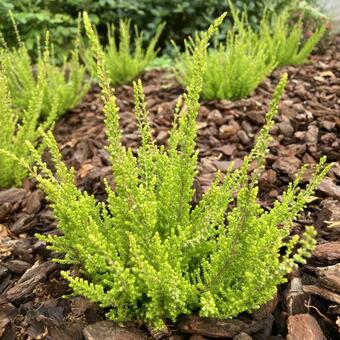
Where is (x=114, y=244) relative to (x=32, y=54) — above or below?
above

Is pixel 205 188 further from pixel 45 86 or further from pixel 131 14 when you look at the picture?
pixel 131 14

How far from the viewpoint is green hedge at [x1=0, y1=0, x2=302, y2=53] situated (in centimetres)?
476

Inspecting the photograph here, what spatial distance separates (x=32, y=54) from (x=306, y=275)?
13.7ft

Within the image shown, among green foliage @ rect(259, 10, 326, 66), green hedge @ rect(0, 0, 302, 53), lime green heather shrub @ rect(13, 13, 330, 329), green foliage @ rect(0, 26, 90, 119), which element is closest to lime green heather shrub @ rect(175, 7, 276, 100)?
green foliage @ rect(259, 10, 326, 66)

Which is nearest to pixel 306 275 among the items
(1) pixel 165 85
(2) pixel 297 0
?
(1) pixel 165 85

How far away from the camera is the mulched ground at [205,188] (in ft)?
4.82

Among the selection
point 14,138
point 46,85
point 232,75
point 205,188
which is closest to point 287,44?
point 232,75

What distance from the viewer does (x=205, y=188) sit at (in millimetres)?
2219

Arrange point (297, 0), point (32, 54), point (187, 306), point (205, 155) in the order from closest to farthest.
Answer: point (187, 306) → point (205, 155) → point (32, 54) → point (297, 0)

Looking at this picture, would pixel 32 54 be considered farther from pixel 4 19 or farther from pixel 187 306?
pixel 187 306

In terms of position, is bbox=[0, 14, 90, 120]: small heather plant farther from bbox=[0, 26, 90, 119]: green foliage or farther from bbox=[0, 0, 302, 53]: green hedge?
bbox=[0, 0, 302, 53]: green hedge

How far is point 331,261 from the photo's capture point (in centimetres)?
165

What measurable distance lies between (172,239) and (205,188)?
2.73ft

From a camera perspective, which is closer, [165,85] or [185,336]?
[185,336]
